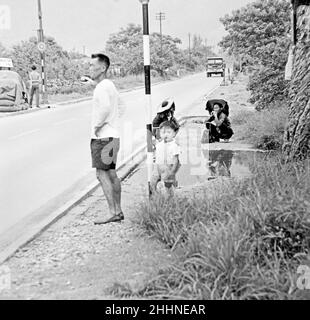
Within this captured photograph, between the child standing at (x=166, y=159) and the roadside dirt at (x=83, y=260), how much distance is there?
22.0 inches

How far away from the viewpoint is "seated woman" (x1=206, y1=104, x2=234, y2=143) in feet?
35.9

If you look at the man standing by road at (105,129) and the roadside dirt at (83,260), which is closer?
the roadside dirt at (83,260)

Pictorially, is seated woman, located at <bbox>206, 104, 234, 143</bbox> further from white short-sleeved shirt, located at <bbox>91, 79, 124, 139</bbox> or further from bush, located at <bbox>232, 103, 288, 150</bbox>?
white short-sleeved shirt, located at <bbox>91, 79, 124, 139</bbox>

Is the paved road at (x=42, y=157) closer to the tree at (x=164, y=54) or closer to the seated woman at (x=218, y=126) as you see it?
the seated woman at (x=218, y=126)

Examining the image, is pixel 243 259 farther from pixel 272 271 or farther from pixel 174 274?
pixel 174 274

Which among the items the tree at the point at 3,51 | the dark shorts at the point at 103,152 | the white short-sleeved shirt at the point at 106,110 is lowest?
the dark shorts at the point at 103,152

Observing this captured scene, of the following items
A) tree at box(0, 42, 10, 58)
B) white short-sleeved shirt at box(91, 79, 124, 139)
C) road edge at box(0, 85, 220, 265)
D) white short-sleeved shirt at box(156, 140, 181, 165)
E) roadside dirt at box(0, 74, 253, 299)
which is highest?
tree at box(0, 42, 10, 58)

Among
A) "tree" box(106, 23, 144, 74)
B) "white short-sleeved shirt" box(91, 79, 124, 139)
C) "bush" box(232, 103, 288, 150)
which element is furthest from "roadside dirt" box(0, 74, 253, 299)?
"tree" box(106, 23, 144, 74)

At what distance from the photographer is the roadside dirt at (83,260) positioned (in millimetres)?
4133

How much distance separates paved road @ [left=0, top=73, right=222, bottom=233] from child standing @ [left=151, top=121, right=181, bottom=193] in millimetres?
1767

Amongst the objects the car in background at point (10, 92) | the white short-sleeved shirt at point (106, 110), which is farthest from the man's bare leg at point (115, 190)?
the car in background at point (10, 92)

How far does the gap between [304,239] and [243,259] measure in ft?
1.94

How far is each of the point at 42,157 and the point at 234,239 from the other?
7138mm

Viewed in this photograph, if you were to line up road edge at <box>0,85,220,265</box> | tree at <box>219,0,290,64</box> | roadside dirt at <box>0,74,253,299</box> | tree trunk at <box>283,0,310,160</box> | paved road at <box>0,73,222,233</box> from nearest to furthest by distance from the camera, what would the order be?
roadside dirt at <box>0,74,253,299</box>, road edge at <box>0,85,220,265</box>, tree trunk at <box>283,0,310,160</box>, paved road at <box>0,73,222,233</box>, tree at <box>219,0,290,64</box>
